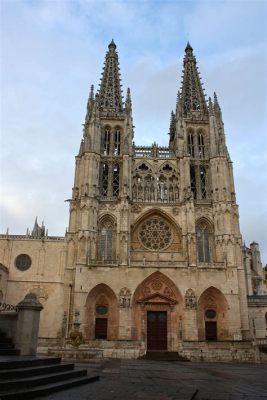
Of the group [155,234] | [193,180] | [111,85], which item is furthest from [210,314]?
[111,85]

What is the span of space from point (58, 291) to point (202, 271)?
12376mm

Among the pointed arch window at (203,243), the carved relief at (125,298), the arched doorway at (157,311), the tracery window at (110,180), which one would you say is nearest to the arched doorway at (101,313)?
the carved relief at (125,298)

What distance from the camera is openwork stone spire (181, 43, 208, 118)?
3878cm

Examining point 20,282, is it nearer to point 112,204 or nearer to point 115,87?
point 112,204

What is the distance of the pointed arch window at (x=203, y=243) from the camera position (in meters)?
31.7

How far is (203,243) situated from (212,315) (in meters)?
6.18

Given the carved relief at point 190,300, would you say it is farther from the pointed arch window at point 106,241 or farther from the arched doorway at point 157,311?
the pointed arch window at point 106,241

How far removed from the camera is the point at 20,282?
3089 cm

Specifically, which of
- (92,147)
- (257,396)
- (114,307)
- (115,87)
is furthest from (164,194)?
(257,396)

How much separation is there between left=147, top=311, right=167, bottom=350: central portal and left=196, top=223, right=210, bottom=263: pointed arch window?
5.86 m

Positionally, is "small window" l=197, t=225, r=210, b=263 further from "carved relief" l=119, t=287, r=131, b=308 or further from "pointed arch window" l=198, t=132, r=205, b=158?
"pointed arch window" l=198, t=132, r=205, b=158

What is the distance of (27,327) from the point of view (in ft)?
30.9

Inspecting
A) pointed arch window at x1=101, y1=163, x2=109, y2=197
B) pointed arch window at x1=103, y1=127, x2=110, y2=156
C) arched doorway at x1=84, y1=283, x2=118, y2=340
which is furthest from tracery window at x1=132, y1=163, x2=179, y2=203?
arched doorway at x1=84, y1=283, x2=118, y2=340

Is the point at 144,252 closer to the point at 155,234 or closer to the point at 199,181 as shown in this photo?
the point at 155,234
